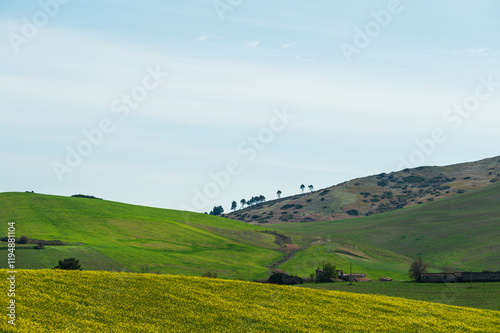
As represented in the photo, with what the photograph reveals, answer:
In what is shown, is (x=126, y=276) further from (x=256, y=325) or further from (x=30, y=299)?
(x=256, y=325)

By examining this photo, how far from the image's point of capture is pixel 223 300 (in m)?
52.2

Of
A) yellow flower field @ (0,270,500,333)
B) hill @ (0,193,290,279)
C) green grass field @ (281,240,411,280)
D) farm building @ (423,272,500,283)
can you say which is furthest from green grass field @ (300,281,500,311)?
hill @ (0,193,290,279)

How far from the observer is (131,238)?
137 metres

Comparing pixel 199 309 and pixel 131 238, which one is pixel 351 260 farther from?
pixel 199 309

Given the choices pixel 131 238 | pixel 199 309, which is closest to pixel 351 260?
pixel 131 238

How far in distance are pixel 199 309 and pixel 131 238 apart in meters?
92.8

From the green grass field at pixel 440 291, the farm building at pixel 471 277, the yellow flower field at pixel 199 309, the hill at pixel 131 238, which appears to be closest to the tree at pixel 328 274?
the green grass field at pixel 440 291

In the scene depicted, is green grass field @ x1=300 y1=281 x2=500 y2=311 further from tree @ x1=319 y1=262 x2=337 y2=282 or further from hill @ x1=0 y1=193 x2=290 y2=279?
hill @ x1=0 y1=193 x2=290 y2=279

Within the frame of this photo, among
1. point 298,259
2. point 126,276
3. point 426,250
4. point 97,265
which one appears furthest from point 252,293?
point 426,250

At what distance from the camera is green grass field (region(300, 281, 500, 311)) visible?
72.1 m

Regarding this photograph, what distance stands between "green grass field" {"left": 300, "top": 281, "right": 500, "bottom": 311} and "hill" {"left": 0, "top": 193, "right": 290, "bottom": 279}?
33807 mm

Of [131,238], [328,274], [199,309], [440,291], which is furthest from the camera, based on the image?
[131,238]

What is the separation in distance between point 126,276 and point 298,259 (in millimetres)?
86576

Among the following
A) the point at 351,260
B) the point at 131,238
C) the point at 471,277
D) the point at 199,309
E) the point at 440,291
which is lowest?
the point at 440,291
